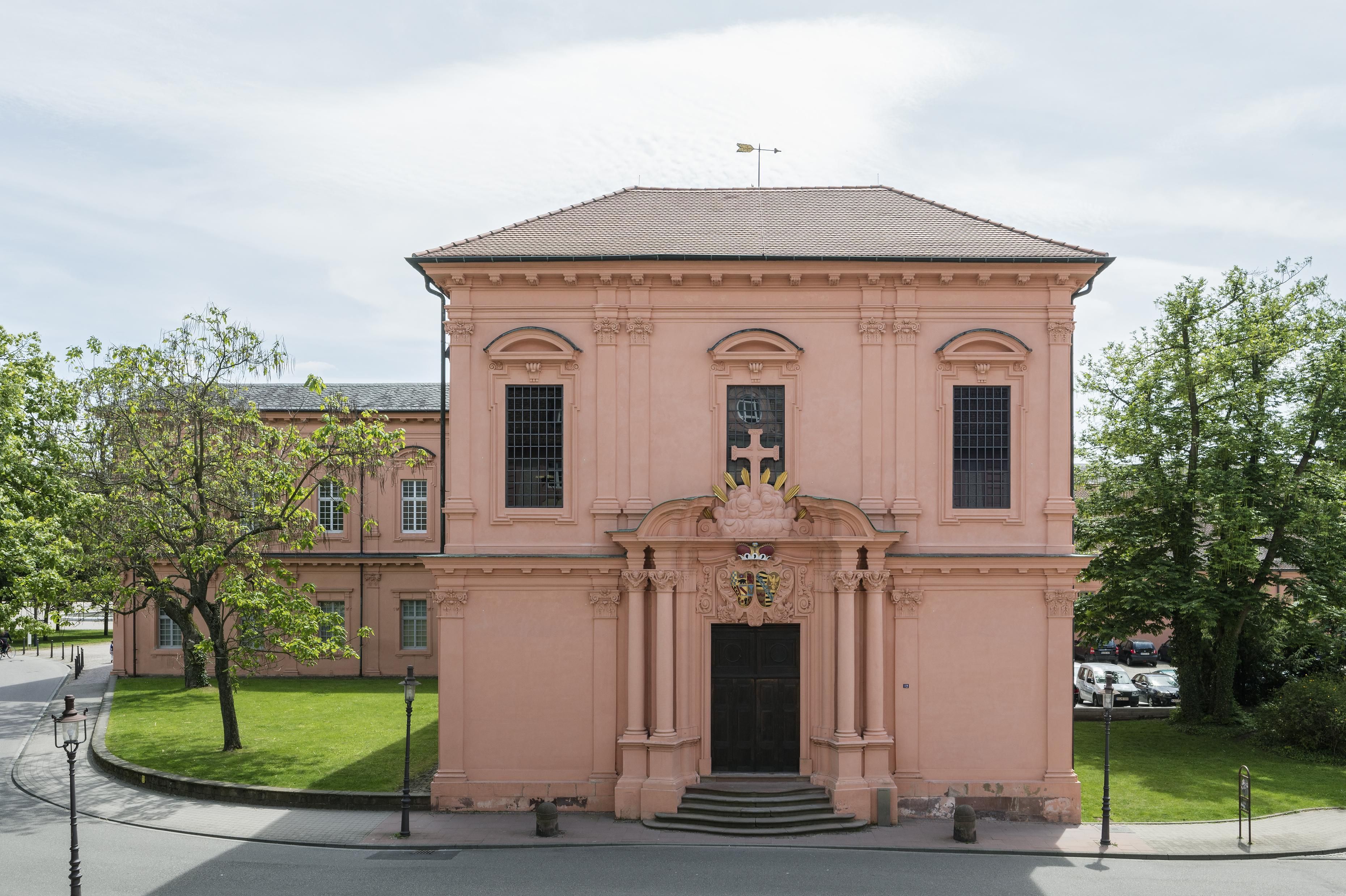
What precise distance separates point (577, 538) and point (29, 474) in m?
13.7

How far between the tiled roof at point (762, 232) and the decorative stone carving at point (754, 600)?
6327 mm

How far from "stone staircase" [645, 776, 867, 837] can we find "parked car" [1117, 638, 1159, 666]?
3638 centimetres

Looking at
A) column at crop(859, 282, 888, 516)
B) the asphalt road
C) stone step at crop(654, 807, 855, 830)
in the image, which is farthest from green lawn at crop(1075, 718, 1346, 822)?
column at crop(859, 282, 888, 516)

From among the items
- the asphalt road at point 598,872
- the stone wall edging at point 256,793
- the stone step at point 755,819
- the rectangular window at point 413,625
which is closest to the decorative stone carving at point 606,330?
the stone step at point 755,819

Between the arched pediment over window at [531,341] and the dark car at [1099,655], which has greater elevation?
the arched pediment over window at [531,341]

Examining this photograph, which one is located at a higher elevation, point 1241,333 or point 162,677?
point 1241,333

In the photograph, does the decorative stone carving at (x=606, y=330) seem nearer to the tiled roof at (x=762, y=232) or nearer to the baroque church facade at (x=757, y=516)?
the baroque church facade at (x=757, y=516)

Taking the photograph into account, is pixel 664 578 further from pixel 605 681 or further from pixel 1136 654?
pixel 1136 654

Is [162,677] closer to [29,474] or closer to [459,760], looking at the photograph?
[29,474]

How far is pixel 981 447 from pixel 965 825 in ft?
24.5

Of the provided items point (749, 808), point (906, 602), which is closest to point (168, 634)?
point (749, 808)

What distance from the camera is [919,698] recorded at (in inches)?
766

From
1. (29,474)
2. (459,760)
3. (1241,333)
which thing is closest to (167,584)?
(29,474)

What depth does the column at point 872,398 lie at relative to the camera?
1969 cm
